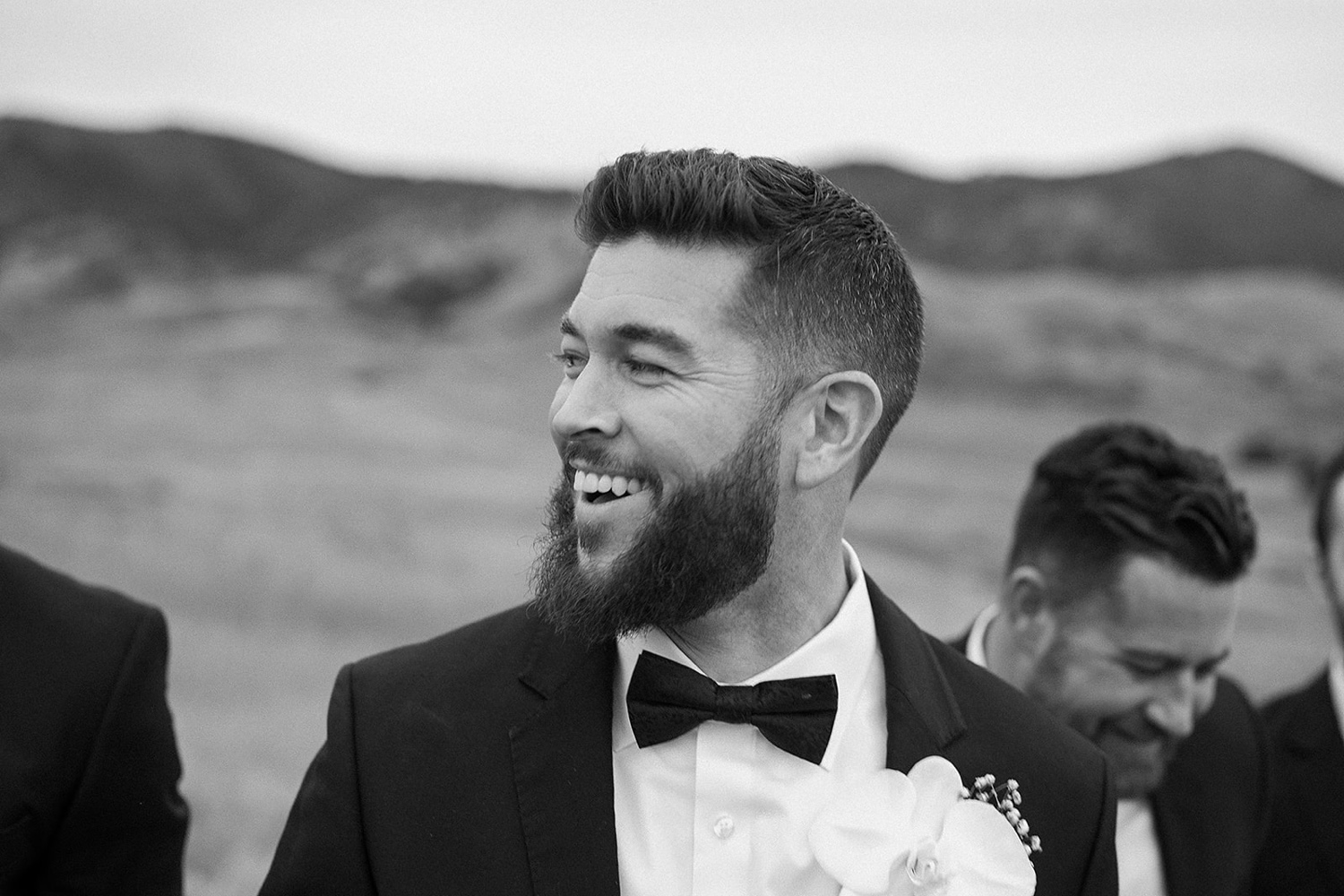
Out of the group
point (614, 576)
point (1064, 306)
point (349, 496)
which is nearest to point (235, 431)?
point (349, 496)

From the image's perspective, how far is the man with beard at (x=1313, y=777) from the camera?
312 centimetres

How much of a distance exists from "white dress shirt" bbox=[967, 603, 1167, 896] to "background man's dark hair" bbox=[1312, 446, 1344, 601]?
1.31 meters

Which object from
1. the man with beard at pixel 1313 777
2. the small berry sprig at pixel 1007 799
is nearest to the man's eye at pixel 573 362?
the small berry sprig at pixel 1007 799

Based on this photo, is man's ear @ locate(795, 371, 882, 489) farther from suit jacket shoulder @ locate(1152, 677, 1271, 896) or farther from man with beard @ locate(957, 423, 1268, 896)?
suit jacket shoulder @ locate(1152, 677, 1271, 896)

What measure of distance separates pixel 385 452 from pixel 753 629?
2.72m

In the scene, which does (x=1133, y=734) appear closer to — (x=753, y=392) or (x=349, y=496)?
(x=753, y=392)

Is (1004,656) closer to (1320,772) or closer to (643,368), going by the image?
(1320,772)

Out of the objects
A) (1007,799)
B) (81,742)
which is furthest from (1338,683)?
(81,742)

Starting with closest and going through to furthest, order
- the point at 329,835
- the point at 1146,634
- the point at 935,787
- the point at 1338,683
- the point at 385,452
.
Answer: the point at 329,835
the point at 935,787
the point at 1146,634
the point at 1338,683
the point at 385,452

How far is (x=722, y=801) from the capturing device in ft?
5.86

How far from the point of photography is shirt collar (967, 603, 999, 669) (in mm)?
2889

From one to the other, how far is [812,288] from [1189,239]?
12.8ft

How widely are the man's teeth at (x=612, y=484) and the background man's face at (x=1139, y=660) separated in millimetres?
1344

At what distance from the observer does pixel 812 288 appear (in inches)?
73.8
